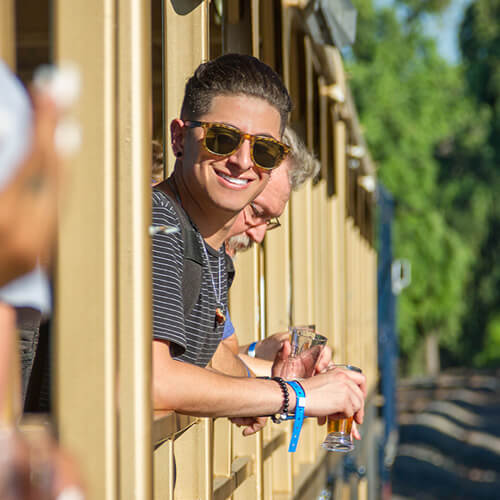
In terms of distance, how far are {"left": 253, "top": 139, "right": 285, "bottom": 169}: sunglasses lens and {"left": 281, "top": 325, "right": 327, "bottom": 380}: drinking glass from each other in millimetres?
468

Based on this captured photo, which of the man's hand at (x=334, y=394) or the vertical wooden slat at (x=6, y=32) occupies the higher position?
the vertical wooden slat at (x=6, y=32)

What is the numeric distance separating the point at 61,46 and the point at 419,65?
25.3 metres

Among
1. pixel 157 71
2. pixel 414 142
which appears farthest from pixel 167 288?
pixel 414 142

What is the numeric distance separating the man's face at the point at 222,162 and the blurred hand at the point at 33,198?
3.34 ft

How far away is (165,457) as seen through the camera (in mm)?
1678

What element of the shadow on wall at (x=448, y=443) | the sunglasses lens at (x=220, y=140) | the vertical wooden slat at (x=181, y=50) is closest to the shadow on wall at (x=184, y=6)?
the vertical wooden slat at (x=181, y=50)

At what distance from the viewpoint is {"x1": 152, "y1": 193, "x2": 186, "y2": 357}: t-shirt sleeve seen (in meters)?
1.47

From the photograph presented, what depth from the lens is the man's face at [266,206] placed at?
2281 mm

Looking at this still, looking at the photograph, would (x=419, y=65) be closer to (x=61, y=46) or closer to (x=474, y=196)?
(x=474, y=196)

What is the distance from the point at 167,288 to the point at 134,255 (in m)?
0.26

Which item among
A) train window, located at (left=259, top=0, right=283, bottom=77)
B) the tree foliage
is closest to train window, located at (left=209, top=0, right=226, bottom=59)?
train window, located at (left=259, top=0, right=283, bottom=77)

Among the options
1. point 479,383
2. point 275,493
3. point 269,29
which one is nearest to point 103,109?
point 269,29

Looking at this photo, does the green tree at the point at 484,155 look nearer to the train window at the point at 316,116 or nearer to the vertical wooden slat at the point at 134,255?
the train window at the point at 316,116

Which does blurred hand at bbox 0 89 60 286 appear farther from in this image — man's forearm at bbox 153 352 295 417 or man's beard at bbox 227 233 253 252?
man's beard at bbox 227 233 253 252
